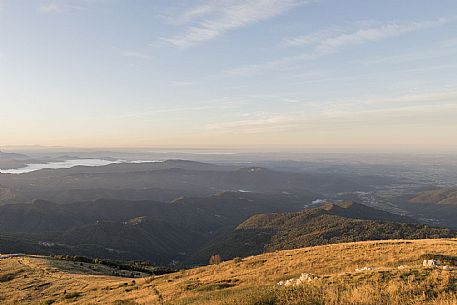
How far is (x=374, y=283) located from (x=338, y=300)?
419 cm

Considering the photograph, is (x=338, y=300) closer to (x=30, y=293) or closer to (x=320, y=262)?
(x=320, y=262)

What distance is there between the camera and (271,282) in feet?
88.6

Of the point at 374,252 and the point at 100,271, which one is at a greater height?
the point at 374,252

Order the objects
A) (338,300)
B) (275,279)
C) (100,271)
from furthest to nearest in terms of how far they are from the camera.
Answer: (100,271), (275,279), (338,300)

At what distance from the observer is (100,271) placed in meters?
61.7

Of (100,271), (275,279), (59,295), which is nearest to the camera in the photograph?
(275,279)

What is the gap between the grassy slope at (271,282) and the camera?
15.9 m

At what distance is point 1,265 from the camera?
64.6 meters

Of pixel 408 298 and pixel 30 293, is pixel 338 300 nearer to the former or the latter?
pixel 408 298

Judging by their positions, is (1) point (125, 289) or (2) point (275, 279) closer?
(2) point (275, 279)

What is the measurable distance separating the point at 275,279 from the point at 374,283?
11.8 meters

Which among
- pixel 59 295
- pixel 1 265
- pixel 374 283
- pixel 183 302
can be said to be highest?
pixel 374 283

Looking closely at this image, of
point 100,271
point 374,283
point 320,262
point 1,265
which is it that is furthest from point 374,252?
Answer: point 1,265

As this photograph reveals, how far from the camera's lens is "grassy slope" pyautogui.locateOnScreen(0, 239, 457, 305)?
15.9 m
